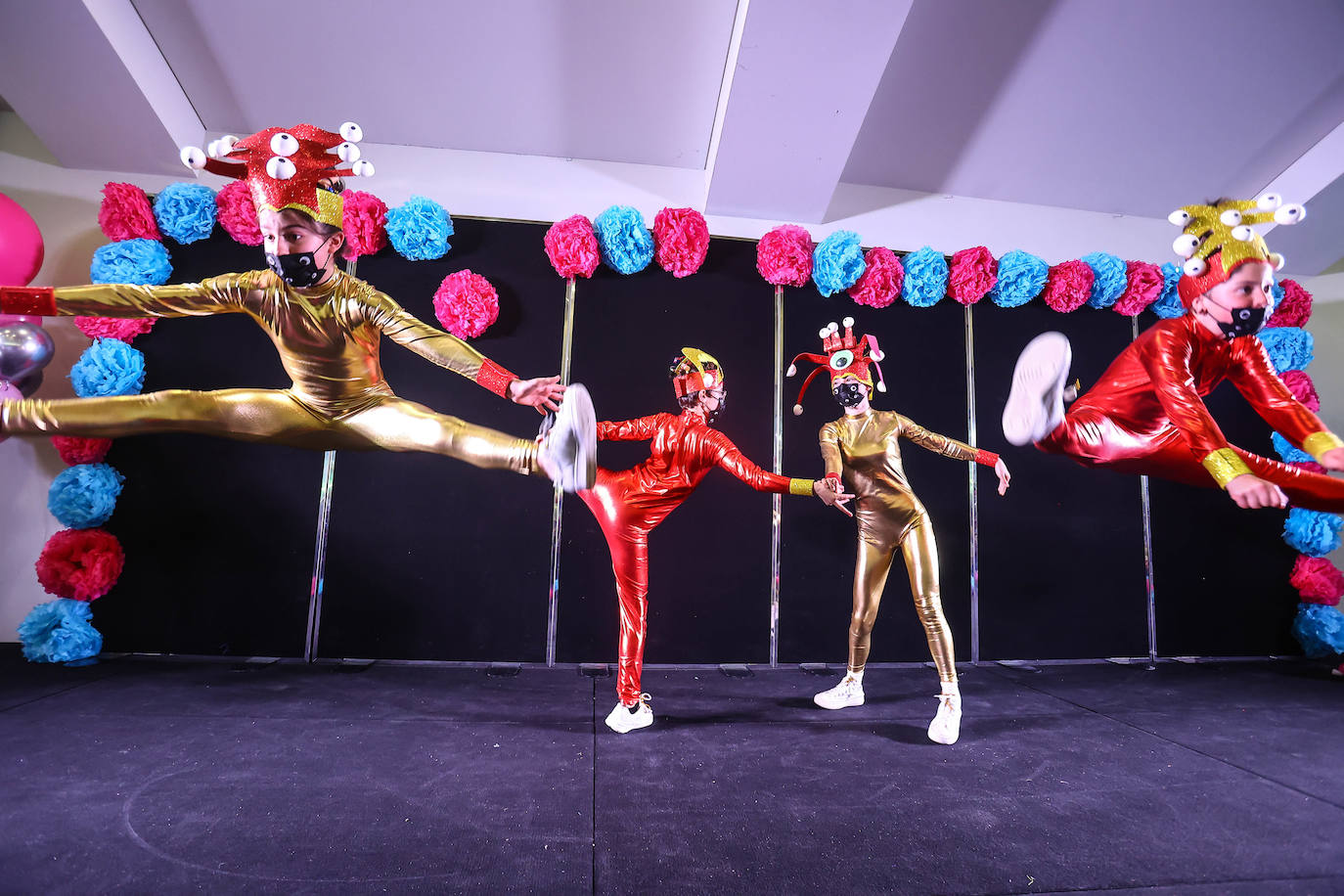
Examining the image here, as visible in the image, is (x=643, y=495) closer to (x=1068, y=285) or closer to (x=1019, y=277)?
(x=1019, y=277)

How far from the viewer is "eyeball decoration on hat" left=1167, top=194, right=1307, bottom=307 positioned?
201 centimetres

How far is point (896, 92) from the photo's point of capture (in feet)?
13.7

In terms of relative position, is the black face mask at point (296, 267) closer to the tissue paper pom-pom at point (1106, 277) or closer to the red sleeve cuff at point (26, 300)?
the red sleeve cuff at point (26, 300)

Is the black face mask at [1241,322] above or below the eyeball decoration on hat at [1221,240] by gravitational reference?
below

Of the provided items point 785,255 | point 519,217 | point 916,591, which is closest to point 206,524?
point 519,217

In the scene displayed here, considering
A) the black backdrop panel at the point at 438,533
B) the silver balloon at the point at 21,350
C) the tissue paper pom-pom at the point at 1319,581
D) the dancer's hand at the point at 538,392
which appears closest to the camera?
the dancer's hand at the point at 538,392

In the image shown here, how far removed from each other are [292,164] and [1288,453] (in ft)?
20.8

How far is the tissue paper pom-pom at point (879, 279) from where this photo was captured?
433 centimetres

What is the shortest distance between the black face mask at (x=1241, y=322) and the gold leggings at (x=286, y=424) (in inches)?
93.2

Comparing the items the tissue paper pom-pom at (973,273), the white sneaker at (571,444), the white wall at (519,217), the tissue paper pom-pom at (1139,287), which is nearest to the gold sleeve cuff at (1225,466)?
the white sneaker at (571,444)

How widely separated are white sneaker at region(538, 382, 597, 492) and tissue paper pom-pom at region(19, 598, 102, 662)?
3503 mm

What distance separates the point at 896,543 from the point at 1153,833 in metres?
1.44

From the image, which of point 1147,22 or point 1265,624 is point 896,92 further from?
point 1265,624

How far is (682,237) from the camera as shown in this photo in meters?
4.08
